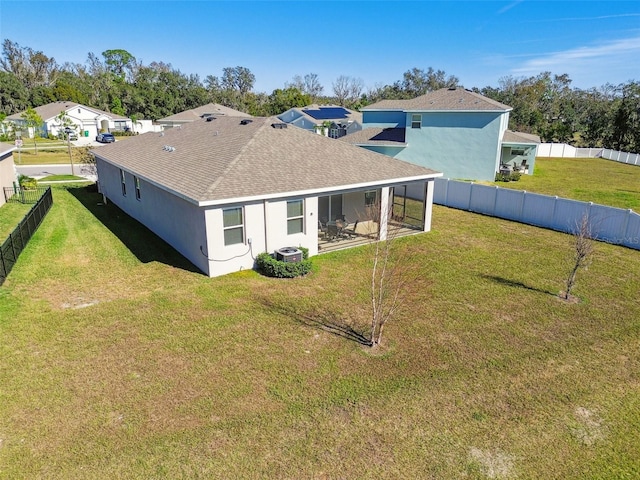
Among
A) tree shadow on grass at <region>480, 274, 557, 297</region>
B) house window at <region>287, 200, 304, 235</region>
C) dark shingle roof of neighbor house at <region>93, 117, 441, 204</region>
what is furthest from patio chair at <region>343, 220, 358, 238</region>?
tree shadow on grass at <region>480, 274, 557, 297</region>

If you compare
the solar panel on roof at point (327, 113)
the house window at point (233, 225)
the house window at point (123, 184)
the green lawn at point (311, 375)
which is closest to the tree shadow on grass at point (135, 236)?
the green lawn at point (311, 375)

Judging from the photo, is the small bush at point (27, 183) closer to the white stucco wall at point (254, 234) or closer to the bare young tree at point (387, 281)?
the white stucco wall at point (254, 234)

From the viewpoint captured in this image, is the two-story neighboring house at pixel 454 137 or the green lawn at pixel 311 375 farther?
the two-story neighboring house at pixel 454 137

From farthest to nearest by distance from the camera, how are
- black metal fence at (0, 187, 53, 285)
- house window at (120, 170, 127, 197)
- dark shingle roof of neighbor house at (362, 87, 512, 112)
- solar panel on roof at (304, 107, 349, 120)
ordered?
solar panel on roof at (304, 107, 349, 120)
dark shingle roof of neighbor house at (362, 87, 512, 112)
house window at (120, 170, 127, 197)
black metal fence at (0, 187, 53, 285)

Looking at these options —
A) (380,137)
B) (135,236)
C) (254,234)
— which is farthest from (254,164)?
(380,137)

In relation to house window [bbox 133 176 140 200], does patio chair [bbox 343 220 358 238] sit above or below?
below

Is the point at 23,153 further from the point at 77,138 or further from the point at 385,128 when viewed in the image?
the point at 385,128

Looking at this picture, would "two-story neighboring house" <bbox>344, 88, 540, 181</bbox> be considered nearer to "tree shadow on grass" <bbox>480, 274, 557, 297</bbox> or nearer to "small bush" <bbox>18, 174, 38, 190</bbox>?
"tree shadow on grass" <bbox>480, 274, 557, 297</bbox>
